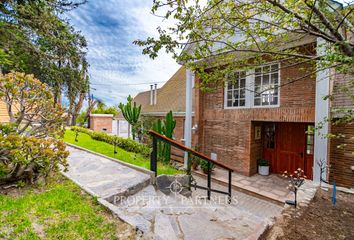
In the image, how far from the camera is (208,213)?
3.66 m

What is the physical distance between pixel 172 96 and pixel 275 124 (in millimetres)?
8001

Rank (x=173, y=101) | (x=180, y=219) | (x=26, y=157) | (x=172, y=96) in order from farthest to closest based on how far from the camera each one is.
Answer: (x=172, y=96) → (x=173, y=101) → (x=26, y=157) → (x=180, y=219)

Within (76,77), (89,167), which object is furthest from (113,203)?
(76,77)

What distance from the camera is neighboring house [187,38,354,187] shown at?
19.3 ft

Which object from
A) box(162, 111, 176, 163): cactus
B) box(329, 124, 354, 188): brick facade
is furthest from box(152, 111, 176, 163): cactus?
box(329, 124, 354, 188): brick facade

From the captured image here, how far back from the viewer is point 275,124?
8.57 metres

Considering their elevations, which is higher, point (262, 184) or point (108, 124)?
point (108, 124)

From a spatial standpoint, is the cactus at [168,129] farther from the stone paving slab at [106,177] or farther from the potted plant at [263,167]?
the potted plant at [263,167]

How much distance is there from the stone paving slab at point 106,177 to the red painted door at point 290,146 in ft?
21.7

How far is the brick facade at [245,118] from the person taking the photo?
21.7 feet

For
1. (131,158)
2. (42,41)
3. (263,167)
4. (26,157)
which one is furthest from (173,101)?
(26,157)

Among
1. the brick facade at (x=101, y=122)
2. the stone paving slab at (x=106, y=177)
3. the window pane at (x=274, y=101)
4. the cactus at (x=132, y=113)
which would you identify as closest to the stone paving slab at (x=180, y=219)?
the stone paving slab at (x=106, y=177)

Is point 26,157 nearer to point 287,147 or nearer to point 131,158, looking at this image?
point 131,158

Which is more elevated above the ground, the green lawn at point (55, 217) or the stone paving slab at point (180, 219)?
the green lawn at point (55, 217)
